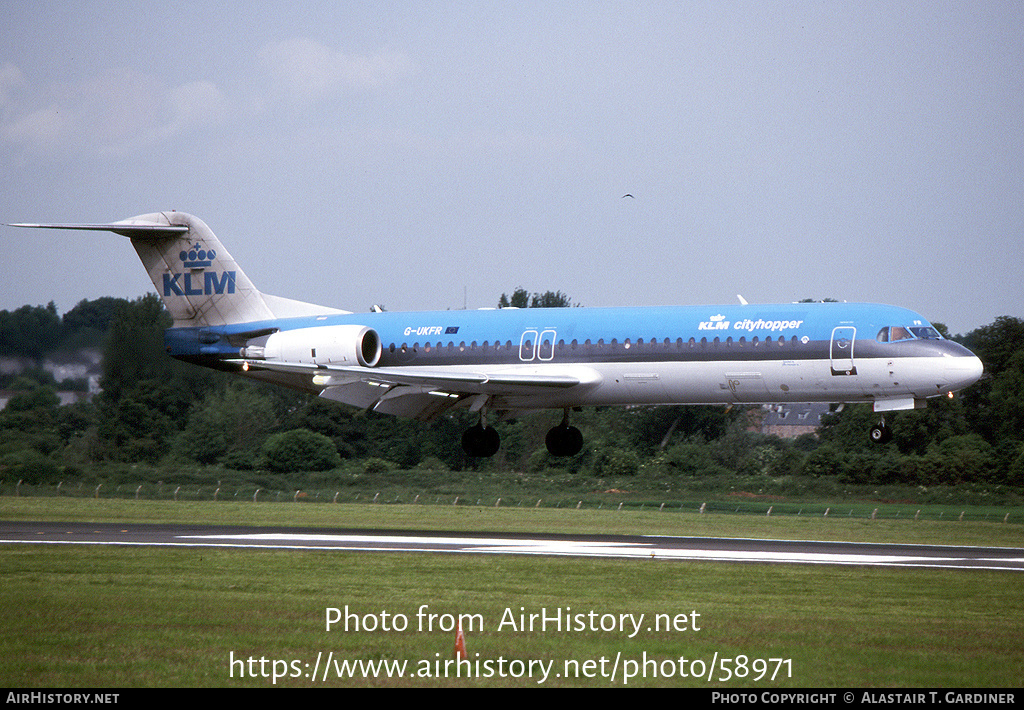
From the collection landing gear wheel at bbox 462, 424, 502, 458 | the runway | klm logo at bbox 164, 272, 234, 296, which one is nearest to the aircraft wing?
landing gear wheel at bbox 462, 424, 502, 458

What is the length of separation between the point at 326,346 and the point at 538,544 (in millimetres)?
A: 10842

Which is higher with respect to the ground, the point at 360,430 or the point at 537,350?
the point at 537,350

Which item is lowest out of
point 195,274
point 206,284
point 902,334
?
point 902,334

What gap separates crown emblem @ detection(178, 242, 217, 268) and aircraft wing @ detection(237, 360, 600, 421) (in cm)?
567

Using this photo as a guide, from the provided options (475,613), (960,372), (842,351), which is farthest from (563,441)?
(475,613)

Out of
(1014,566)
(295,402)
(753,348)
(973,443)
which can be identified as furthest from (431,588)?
(295,402)

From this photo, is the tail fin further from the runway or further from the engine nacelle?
the runway

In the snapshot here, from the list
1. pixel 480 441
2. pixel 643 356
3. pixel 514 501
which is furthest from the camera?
pixel 514 501

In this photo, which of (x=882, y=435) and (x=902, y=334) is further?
(x=882, y=435)

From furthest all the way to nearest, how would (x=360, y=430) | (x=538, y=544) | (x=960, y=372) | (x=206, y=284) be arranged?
(x=360, y=430)
(x=206, y=284)
(x=960, y=372)
(x=538, y=544)

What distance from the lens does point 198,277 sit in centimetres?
4031

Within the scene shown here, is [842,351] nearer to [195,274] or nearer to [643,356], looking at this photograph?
[643,356]

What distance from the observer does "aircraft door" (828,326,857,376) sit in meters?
31.9
